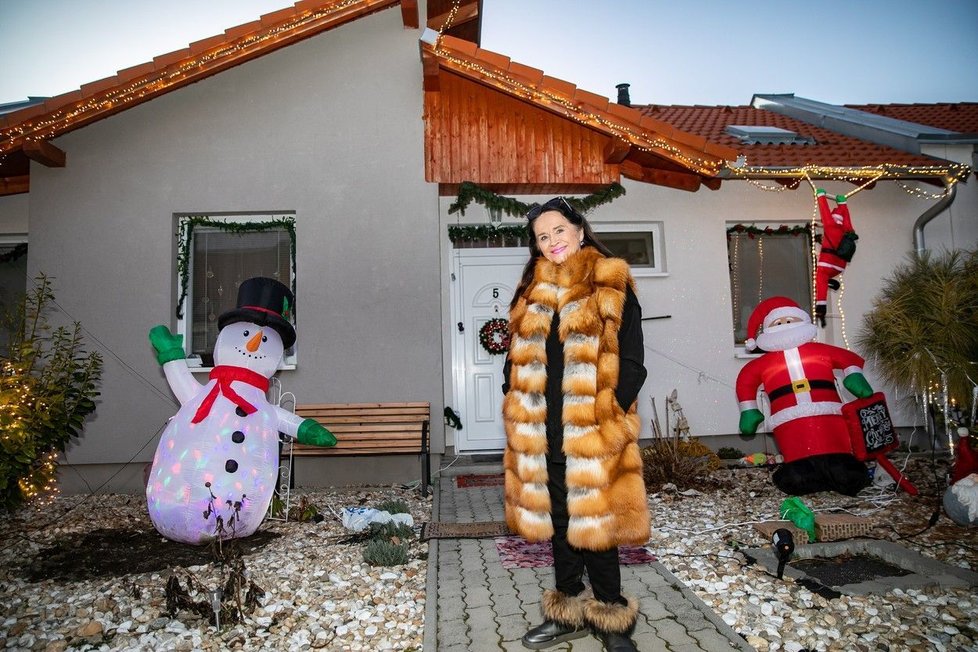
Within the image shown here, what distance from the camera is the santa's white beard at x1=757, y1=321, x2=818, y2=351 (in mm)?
5090

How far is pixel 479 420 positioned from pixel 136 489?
12.5ft

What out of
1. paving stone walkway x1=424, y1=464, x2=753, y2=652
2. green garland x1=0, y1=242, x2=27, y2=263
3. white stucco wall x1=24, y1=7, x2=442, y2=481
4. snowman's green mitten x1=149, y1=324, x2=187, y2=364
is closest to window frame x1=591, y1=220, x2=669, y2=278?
white stucco wall x1=24, y1=7, x2=442, y2=481

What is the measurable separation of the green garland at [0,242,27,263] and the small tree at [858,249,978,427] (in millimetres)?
9464

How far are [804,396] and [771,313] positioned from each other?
77 cm

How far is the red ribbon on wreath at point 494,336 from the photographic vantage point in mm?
7160

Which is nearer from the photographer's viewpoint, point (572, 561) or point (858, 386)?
point (572, 561)

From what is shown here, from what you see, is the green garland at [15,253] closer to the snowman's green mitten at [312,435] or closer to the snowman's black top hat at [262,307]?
the snowman's black top hat at [262,307]

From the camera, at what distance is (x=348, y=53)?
685cm

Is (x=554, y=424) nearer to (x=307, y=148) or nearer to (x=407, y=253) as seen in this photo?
(x=407, y=253)

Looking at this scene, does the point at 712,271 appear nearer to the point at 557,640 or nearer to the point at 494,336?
the point at 494,336

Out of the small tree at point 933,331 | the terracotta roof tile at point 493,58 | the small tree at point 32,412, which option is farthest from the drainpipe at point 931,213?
the small tree at point 32,412

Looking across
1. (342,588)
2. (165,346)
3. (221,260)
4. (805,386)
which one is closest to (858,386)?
(805,386)

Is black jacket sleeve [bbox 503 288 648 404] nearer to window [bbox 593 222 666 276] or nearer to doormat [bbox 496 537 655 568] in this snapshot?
doormat [bbox 496 537 655 568]

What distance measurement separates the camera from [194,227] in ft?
22.4
